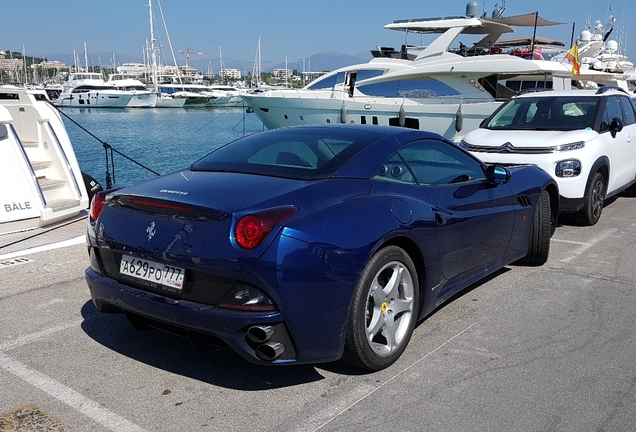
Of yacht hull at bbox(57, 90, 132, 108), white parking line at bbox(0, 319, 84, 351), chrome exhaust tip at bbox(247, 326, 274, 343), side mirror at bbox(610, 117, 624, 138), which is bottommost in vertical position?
yacht hull at bbox(57, 90, 132, 108)

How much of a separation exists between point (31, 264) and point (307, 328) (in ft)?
11.7

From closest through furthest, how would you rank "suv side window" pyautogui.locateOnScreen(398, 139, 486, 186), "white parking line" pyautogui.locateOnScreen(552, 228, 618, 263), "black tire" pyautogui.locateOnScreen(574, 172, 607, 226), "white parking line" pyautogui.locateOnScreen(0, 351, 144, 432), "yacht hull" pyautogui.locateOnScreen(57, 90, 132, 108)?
"white parking line" pyautogui.locateOnScreen(0, 351, 144, 432) → "suv side window" pyautogui.locateOnScreen(398, 139, 486, 186) → "white parking line" pyautogui.locateOnScreen(552, 228, 618, 263) → "black tire" pyautogui.locateOnScreen(574, 172, 607, 226) → "yacht hull" pyautogui.locateOnScreen(57, 90, 132, 108)

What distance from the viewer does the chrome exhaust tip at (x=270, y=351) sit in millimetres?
3010

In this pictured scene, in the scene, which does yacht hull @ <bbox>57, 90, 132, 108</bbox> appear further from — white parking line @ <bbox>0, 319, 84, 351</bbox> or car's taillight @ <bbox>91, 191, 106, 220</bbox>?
car's taillight @ <bbox>91, 191, 106, 220</bbox>

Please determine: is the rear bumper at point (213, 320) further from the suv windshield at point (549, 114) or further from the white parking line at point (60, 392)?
the suv windshield at point (549, 114)

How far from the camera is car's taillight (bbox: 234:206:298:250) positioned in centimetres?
298

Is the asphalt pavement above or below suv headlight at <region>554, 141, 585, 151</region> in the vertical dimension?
below

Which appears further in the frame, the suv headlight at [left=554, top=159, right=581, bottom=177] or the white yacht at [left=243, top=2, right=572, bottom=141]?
the white yacht at [left=243, top=2, right=572, bottom=141]

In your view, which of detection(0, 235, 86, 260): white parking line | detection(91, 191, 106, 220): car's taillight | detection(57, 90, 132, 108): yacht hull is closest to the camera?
detection(91, 191, 106, 220): car's taillight

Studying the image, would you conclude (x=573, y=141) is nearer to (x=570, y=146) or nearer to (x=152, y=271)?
(x=570, y=146)

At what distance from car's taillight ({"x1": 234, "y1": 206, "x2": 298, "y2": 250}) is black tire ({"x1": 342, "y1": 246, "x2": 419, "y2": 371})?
0.58 meters

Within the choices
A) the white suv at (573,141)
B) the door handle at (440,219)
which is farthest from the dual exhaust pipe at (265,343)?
the white suv at (573,141)

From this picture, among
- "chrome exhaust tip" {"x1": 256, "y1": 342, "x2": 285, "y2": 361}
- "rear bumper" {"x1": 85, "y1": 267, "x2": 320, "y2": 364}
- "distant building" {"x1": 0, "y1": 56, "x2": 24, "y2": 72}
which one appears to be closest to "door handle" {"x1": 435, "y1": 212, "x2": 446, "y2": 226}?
"rear bumper" {"x1": 85, "y1": 267, "x2": 320, "y2": 364}

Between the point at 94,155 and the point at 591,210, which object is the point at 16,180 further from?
the point at 94,155
